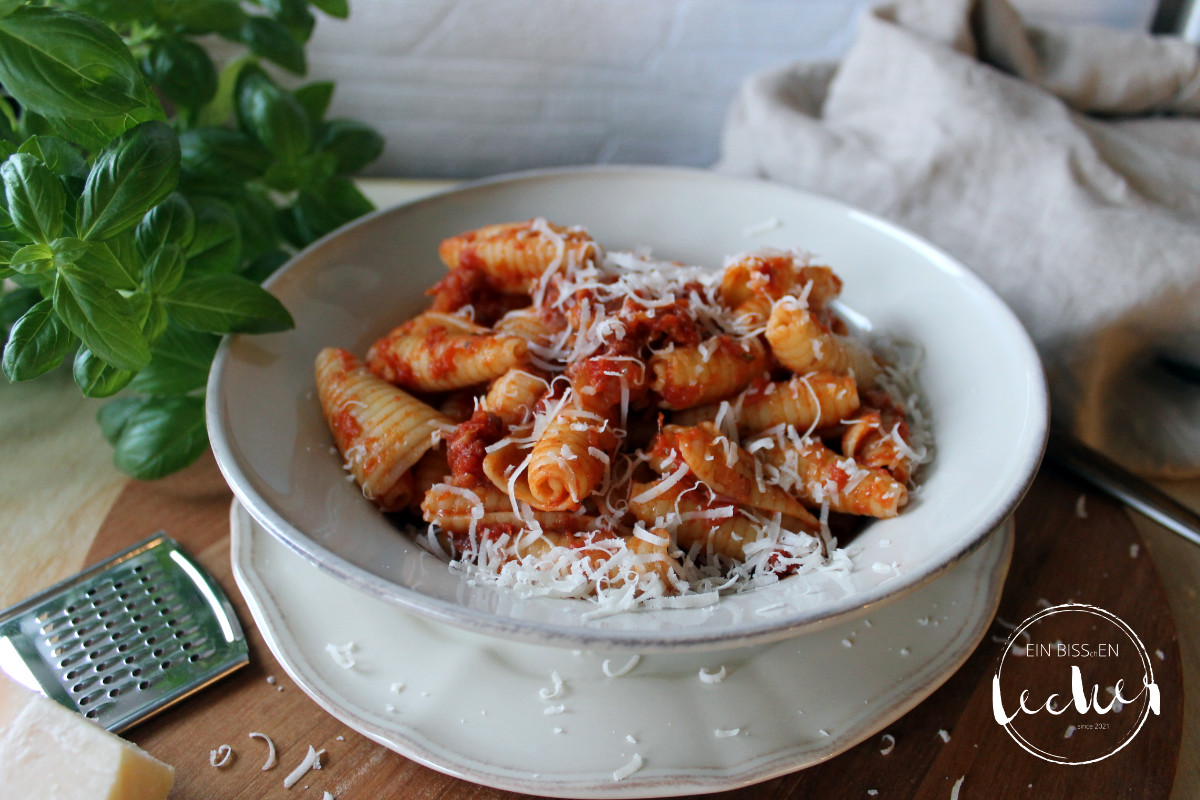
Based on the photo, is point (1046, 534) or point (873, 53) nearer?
point (1046, 534)

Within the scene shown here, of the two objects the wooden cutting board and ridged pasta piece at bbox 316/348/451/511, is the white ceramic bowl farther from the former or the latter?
the wooden cutting board

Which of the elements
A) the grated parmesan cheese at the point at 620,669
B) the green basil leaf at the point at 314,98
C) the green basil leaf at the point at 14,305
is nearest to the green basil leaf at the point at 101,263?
the green basil leaf at the point at 14,305

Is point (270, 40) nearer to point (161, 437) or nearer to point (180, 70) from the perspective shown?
point (180, 70)

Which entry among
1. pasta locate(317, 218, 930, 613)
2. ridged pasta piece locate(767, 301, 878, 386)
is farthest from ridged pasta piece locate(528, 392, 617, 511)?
ridged pasta piece locate(767, 301, 878, 386)

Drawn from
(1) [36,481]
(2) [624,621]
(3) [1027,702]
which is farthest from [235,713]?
(3) [1027,702]

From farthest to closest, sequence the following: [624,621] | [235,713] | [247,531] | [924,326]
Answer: [924,326] → [247,531] → [235,713] → [624,621]

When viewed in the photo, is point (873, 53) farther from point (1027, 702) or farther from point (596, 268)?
point (1027, 702)
